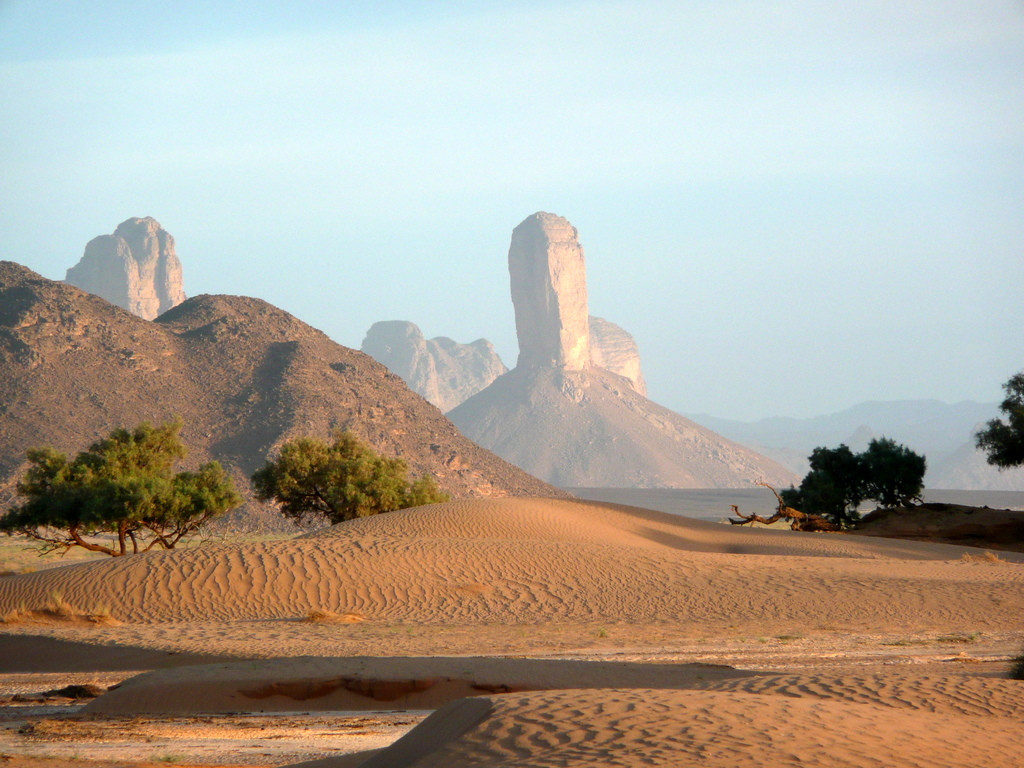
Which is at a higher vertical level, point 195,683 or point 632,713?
point 632,713

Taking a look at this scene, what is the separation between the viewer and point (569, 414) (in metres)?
136

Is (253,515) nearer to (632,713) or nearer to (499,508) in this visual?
(499,508)

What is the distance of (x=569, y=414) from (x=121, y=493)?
Answer: 4354 inches

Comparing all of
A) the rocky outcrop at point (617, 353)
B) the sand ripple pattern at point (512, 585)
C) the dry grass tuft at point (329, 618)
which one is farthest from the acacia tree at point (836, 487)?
the rocky outcrop at point (617, 353)

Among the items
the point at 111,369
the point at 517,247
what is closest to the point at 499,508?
the point at 111,369

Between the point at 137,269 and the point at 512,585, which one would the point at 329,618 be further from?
the point at 137,269

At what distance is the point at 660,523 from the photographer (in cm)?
2981

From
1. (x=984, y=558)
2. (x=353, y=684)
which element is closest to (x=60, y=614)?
(x=353, y=684)

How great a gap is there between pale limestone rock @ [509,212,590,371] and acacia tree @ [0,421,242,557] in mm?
112805

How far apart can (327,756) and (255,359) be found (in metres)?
58.1

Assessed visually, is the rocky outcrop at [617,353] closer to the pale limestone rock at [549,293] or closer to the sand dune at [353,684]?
the pale limestone rock at [549,293]

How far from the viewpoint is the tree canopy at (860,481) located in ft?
129

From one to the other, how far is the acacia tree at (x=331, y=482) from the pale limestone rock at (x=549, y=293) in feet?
359

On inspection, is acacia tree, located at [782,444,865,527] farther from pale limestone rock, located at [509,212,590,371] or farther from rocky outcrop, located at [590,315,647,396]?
rocky outcrop, located at [590,315,647,396]
